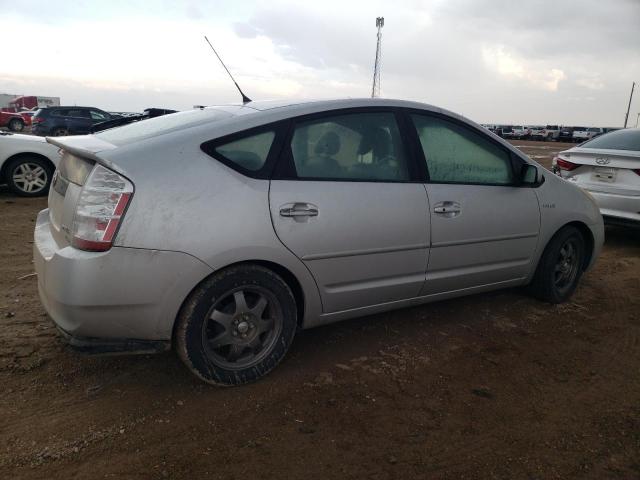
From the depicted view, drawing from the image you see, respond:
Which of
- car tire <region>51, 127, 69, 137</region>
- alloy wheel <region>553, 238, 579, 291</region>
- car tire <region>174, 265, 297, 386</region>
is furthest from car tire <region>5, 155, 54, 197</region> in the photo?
car tire <region>51, 127, 69, 137</region>

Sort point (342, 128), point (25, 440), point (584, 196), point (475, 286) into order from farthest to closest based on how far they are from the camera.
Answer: point (584, 196), point (475, 286), point (342, 128), point (25, 440)

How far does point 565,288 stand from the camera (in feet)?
13.8

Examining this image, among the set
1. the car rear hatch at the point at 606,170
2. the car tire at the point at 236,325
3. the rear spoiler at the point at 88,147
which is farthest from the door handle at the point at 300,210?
the car rear hatch at the point at 606,170

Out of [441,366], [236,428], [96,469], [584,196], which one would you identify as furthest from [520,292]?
[96,469]

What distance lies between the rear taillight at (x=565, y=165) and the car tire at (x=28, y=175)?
306 inches

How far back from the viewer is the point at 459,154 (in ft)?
11.2

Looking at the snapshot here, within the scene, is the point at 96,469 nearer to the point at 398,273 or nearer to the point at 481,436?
the point at 481,436

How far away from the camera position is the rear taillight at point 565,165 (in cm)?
623

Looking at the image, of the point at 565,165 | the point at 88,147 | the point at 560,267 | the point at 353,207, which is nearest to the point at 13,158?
the point at 88,147

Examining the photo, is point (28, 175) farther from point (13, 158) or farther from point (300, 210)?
point (300, 210)

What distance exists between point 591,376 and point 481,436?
3.60 ft

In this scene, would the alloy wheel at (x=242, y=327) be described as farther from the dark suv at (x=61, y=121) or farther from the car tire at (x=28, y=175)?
the dark suv at (x=61, y=121)

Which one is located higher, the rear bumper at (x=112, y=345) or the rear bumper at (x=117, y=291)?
the rear bumper at (x=117, y=291)

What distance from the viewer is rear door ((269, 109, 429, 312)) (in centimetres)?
269
